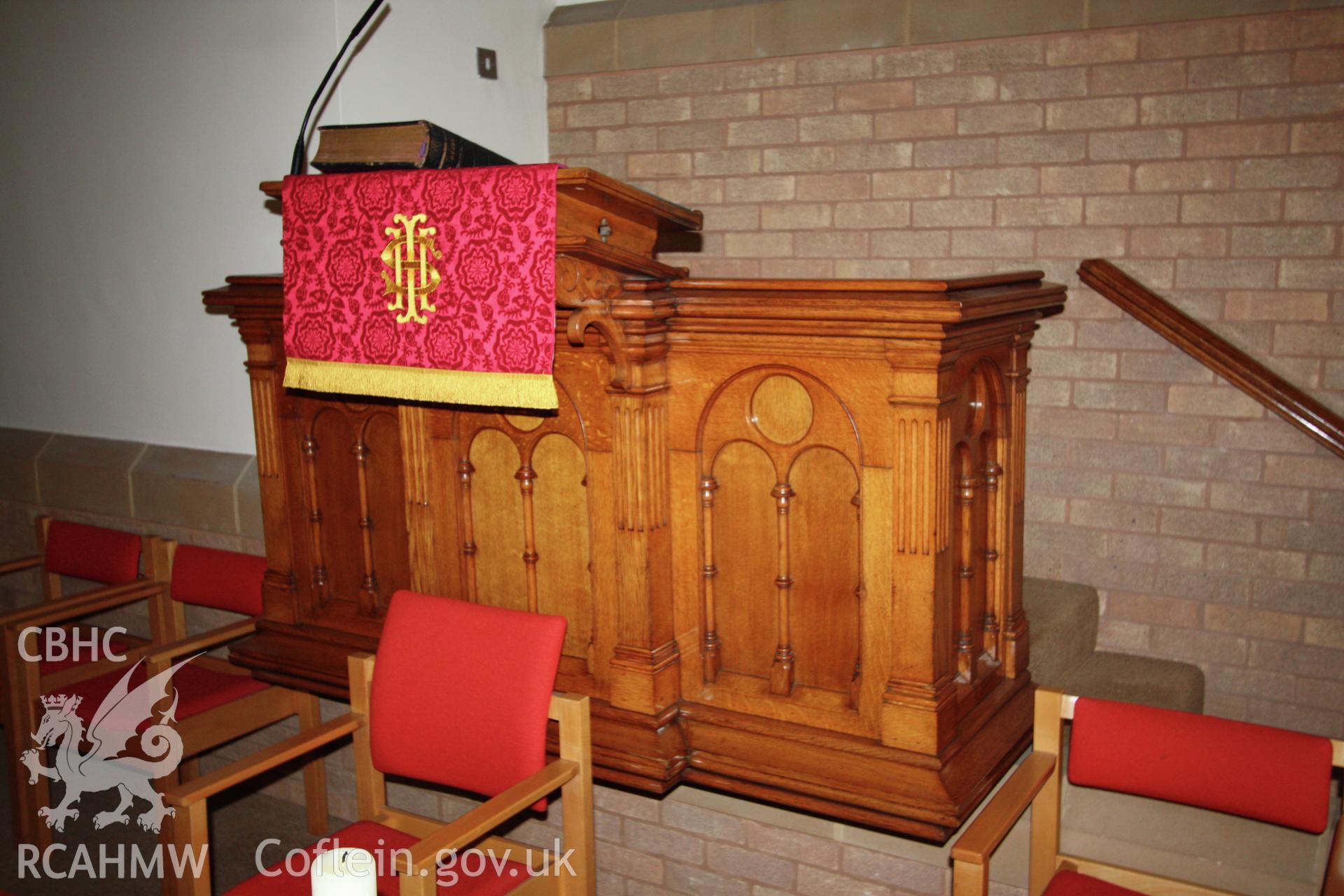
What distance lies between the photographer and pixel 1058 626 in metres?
2.89

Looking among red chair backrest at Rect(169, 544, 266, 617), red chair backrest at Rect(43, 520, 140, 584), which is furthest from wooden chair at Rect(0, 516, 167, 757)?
red chair backrest at Rect(169, 544, 266, 617)

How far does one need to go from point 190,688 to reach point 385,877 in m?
1.19

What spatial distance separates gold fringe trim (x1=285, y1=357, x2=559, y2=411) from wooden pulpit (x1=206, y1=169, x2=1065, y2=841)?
0.46ft

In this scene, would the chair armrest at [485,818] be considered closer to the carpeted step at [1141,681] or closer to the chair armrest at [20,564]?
the carpeted step at [1141,681]

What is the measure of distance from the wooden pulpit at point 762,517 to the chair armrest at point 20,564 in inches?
68.2

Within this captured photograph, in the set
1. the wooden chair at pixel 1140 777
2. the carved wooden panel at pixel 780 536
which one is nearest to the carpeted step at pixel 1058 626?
the wooden chair at pixel 1140 777

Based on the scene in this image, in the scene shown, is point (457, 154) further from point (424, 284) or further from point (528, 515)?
point (528, 515)

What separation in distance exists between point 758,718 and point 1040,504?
136 cm

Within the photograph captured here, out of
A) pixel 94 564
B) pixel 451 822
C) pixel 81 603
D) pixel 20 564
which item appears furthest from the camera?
pixel 20 564

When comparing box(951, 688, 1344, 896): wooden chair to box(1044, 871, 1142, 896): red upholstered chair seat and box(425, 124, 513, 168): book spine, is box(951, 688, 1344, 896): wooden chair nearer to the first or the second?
box(1044, 871, 1142, 896): red upholstered chair seat

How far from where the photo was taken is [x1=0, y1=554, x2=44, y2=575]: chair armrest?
3.58 meters

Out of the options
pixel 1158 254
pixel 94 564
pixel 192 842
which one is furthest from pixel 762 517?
pixel 94 564

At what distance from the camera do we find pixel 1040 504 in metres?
3.24

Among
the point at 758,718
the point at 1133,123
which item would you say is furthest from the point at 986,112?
the point at 758,718
